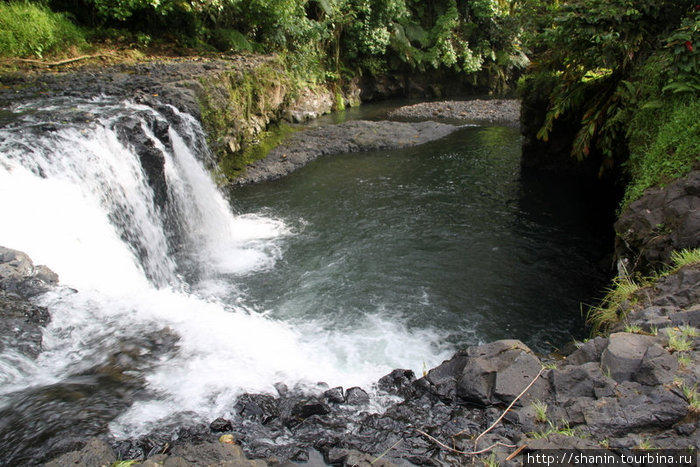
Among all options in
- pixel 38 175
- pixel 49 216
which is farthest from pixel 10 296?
pixel 38 175

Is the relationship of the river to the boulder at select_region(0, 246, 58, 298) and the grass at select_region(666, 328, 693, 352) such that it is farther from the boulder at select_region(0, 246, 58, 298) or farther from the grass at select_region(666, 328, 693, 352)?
the grass at select_region(666, 328, 693, 352)

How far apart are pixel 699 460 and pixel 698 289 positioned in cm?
240

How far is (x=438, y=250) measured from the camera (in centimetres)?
858

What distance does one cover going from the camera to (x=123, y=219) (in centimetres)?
733

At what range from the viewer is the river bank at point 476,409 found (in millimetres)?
3086

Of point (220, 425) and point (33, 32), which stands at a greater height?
point (33, 32)

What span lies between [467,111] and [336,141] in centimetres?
892

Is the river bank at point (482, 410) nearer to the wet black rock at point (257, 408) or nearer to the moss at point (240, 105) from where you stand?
the wet black rock at point (257, 408)

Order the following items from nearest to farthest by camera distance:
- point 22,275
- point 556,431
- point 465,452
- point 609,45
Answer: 1. point 556,431
2. point 465,452
3. point 22,275
4. point 609,45

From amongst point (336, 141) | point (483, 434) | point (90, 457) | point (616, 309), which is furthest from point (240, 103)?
point (483, 434)

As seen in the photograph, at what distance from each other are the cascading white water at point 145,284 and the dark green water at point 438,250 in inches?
18.8

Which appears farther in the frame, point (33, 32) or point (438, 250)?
point (33, 32)

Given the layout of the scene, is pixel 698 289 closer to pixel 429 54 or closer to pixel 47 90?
pixel 47 90

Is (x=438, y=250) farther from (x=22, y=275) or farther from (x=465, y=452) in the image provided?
(x=22, y=275)
